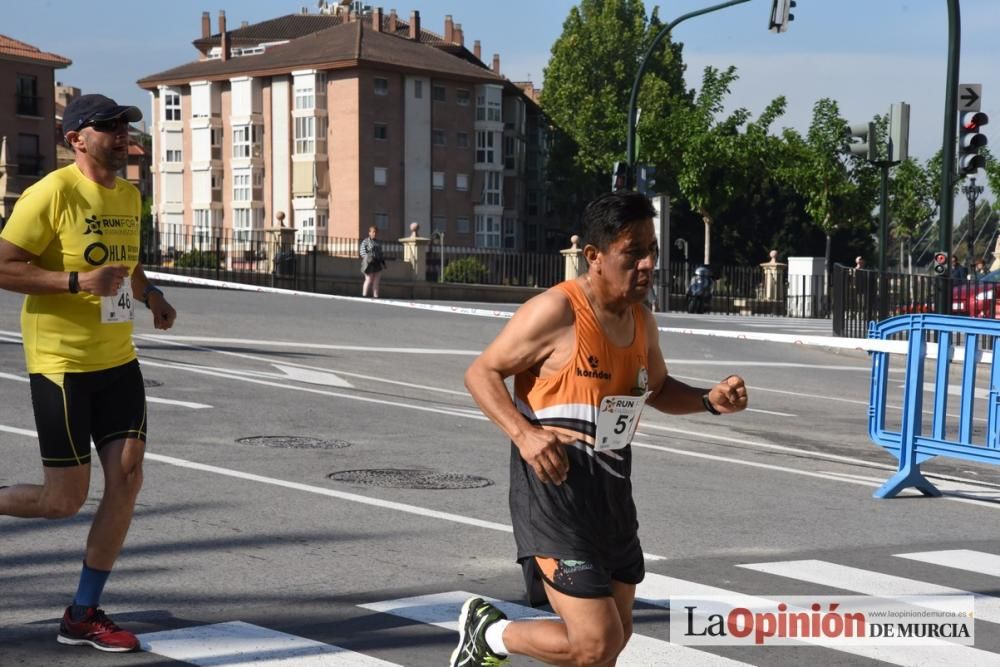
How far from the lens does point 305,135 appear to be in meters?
87.2

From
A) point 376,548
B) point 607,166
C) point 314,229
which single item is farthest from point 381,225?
point 376,548

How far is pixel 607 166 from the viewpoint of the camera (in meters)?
90.9

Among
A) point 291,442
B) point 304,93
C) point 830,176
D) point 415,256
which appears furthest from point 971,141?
point 304,93

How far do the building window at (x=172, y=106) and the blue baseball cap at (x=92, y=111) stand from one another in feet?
316

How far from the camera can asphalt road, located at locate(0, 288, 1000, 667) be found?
18.2ft

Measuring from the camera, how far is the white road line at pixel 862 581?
6484 millimetres

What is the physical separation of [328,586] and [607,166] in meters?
85.7

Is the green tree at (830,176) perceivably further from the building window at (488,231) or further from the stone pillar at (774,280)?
the building window at (488,231)

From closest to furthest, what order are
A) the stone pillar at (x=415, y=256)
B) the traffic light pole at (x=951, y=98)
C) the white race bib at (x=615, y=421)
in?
the white race bib at (x=615, y=421) < the traffic light pole at (x=951, y=98) < the stone pillar at (x=415, y=256)

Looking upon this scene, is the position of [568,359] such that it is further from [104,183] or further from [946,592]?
[946,592]

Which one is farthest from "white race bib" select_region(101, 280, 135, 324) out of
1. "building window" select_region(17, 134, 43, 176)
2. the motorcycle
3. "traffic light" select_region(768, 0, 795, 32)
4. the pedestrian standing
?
"building window" select_region(17, 134, 43, 176)

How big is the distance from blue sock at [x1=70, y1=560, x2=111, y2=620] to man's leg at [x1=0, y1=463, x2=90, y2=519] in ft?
0.77

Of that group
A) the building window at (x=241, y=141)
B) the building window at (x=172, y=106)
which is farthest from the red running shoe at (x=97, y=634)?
the building window at (x=172, y=106)

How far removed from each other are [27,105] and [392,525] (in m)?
84.5
